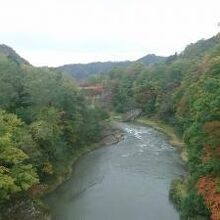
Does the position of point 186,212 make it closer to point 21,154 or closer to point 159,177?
point 21,154

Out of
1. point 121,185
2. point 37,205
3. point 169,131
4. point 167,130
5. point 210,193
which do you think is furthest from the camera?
point 167,130

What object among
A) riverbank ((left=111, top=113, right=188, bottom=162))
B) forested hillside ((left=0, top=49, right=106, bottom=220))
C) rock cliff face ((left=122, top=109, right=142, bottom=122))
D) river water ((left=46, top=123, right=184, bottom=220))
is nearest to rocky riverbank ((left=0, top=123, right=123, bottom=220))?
forested hillside ((left=0, top=49, right=106, bottom=220))

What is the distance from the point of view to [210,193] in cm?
3372

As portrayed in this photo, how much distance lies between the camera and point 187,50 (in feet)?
468

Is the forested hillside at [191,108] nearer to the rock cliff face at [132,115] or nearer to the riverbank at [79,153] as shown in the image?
the rock cliff face at [132,115]

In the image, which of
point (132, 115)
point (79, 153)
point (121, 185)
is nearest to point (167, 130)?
point (132, 115)

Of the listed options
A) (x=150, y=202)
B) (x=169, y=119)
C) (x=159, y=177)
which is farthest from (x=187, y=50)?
(x=150, y=202)

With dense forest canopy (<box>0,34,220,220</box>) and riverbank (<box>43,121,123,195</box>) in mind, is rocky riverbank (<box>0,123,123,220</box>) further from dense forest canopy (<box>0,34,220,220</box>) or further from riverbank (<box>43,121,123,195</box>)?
dense forest canopy (<box>0,34,220,220</box>)

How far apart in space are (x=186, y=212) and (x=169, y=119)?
52083mm

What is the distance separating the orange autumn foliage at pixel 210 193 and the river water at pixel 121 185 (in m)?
6.15

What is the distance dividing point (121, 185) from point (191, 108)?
580 inches

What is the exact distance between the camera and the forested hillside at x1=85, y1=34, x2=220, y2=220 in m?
35.5

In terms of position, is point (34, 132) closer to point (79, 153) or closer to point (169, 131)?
point (79, 153)

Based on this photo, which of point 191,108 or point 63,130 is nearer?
point 63,130
